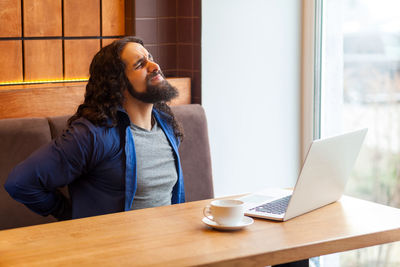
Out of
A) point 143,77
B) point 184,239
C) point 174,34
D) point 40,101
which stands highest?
point 174,34

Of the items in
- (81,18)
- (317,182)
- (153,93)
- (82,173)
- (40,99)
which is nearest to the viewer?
(317,182)

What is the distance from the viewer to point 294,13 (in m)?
3.26

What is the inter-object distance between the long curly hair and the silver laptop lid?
0.76 m

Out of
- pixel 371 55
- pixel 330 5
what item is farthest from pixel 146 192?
pixel 330 5

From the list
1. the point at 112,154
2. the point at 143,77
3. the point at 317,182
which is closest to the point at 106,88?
the point at 143,77

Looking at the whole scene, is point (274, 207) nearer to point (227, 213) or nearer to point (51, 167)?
point (227, 213)

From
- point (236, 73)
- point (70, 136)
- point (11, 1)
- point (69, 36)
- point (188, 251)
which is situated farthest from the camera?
point (236, 73)

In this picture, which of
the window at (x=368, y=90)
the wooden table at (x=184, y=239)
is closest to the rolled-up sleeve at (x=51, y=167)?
the wooden table at (x=184, y=239)

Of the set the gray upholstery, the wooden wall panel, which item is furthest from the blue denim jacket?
the wooden wall panel

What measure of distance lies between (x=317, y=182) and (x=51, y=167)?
0.88 meters

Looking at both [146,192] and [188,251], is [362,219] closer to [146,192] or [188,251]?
[188,251]

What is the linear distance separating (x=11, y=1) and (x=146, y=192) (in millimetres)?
1085

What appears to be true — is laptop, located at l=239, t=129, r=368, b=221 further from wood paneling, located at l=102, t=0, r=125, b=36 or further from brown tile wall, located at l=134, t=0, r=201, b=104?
wood paneling, located at l=102, t=0, r=125, b=36

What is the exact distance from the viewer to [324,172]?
1835 mm
